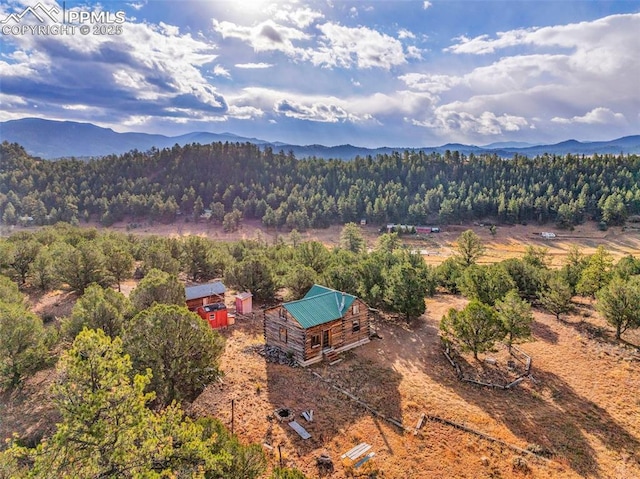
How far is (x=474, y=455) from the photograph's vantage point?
16.9m

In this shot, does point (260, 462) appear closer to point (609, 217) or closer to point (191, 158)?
point (609, 217)

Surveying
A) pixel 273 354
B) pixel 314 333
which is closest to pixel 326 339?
pixel 314 333

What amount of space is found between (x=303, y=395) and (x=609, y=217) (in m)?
103

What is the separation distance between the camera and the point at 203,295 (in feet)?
105

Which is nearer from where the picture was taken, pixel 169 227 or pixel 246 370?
pixel 246 370

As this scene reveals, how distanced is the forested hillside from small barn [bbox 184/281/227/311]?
68149 millimetres

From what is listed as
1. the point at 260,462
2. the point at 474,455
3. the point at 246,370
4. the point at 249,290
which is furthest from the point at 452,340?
the point at 260,462

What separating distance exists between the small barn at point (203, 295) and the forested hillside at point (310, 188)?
68149 millimetres

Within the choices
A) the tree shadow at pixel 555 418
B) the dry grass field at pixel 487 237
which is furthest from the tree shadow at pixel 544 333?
the dry grass field at pixel 487 237

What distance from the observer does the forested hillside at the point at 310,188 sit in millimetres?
101625

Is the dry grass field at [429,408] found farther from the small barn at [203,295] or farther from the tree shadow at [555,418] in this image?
the small barn at [203,295]

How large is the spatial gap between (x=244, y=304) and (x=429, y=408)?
1840cm

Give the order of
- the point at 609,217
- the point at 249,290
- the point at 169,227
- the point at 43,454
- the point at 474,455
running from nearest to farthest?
the point at 43,454 < the point at 474,455 < the point at 249,290 < the point at 609,217 < the point at 169,227

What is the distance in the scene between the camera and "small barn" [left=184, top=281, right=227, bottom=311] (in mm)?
31641
